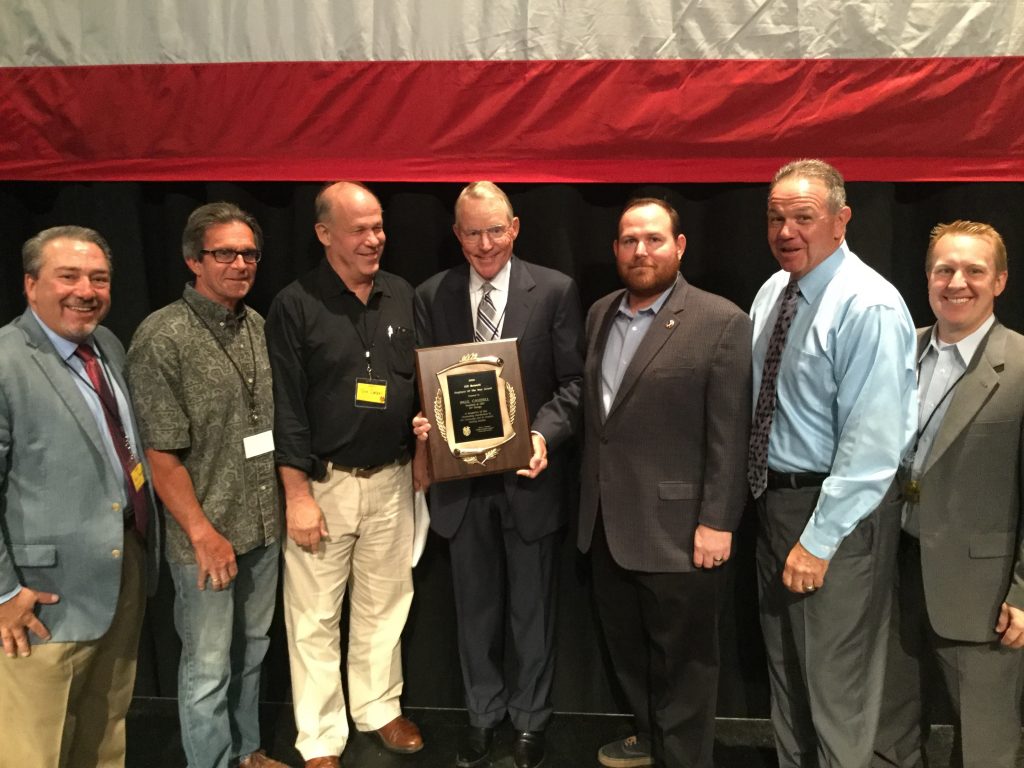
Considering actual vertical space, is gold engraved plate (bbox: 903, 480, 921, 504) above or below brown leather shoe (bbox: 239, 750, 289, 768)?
above

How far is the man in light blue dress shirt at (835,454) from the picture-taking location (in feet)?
6.23

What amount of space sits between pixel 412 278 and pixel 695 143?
1165 millimetres

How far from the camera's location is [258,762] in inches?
100

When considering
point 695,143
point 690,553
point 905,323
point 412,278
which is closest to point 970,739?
point 690,553

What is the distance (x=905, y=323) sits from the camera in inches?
76.4

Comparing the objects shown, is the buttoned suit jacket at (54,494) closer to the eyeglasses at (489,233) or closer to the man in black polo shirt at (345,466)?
the man in black polo shirt at (345,466)

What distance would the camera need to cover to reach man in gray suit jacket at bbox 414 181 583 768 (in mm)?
2354

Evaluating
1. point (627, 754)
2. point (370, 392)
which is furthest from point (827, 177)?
point (627, 754)

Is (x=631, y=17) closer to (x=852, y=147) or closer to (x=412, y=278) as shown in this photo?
(x=852, y=147)

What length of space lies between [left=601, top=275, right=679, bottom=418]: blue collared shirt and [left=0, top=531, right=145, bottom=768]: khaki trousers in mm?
1548

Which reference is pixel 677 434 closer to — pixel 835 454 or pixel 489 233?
pixel 835 454

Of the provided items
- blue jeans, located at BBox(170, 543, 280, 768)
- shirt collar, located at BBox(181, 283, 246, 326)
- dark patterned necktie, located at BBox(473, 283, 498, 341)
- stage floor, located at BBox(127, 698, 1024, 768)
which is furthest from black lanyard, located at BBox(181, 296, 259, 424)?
stage floor, located at BBox(127, 698, 1024, 768)

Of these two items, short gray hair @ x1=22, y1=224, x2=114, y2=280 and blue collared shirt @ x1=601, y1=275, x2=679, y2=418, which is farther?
blue collared shirt @ x1=601, y1=275, x2=679, y2=418

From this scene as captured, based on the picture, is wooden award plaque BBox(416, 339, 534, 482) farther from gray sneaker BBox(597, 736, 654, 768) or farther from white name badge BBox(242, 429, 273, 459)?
gray sneaker BBox(597, 736, 654, 768)
